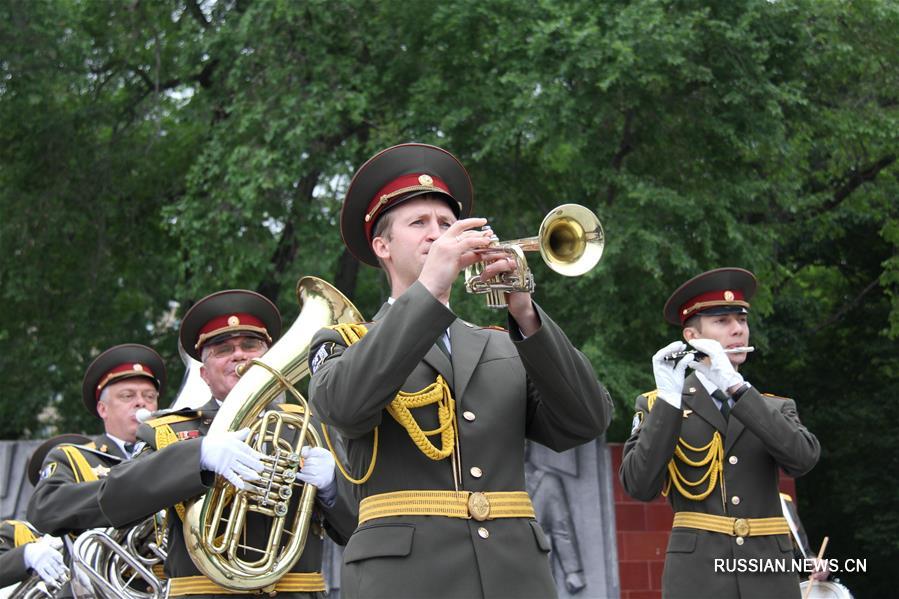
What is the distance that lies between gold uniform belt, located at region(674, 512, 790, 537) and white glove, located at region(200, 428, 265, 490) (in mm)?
2161

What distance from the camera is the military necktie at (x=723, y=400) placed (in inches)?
226

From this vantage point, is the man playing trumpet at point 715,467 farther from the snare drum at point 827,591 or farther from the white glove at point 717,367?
the snare drum at point 827,591

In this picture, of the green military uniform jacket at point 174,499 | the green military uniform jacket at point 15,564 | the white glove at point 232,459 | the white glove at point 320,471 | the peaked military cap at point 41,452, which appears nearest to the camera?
the white glove at point 232,459

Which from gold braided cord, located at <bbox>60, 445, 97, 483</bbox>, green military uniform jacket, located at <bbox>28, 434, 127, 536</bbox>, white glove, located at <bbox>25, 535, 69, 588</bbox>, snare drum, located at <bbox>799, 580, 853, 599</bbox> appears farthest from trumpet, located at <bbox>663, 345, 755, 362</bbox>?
white glove, located at <bbox>25, 535, 69, 588</bbox>

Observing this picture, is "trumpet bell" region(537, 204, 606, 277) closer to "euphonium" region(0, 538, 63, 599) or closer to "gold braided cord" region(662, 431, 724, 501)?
"gold braided cord" region(662, 431, 724, 501)

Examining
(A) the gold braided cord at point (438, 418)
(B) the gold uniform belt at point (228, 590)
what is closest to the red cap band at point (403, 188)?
(A) the gold braided cord at point (438, 418)

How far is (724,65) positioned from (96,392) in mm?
6753

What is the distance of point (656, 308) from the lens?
11.2m

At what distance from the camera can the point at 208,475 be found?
458 cm

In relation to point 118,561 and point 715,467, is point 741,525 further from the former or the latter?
point 118,561

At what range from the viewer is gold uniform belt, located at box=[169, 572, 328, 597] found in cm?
469

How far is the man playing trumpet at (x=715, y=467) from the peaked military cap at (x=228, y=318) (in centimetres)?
185

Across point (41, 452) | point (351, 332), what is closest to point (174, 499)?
point (351, 332)

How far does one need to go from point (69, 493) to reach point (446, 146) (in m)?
6.83
